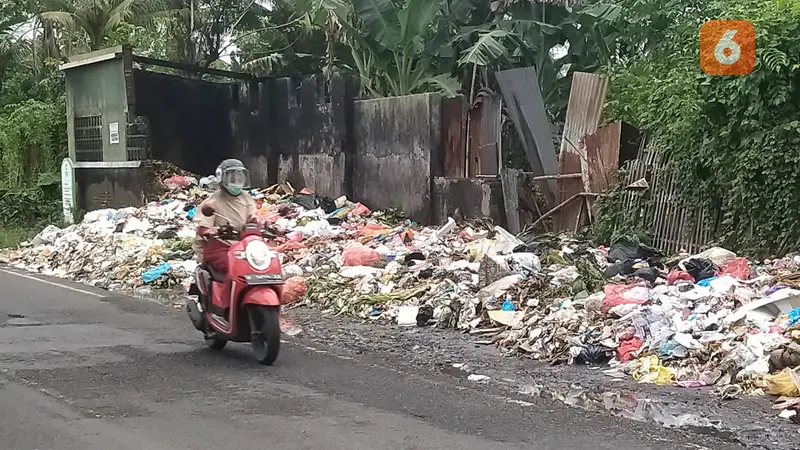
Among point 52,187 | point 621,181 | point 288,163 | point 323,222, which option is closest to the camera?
point 621,181

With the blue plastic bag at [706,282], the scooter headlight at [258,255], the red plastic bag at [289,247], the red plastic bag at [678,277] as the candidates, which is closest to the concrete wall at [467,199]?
the red plastic bag at [289,247]

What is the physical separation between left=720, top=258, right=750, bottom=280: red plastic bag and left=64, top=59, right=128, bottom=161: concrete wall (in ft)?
44.3

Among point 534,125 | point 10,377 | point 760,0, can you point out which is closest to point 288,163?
point 534,125

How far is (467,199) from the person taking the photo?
14117mm

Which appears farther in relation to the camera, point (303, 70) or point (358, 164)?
point (303, 70)

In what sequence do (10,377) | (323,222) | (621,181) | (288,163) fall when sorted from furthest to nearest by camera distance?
(288,163)
(323,222)
(621,181)
(10,377)

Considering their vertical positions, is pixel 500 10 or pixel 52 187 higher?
pixel 500 10

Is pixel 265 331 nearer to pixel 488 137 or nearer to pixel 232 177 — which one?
pixel 232 177

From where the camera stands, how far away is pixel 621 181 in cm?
1197

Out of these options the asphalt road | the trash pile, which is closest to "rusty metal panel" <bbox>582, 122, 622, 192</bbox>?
the trash pile

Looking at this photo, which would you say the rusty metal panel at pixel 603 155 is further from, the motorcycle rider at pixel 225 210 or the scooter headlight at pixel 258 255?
the scooter headlight at pixel 258 255

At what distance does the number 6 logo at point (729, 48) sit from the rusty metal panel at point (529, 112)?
3.24 metres

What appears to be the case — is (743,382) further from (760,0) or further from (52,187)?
(52,187)

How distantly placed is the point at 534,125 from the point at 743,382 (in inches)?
297
